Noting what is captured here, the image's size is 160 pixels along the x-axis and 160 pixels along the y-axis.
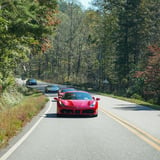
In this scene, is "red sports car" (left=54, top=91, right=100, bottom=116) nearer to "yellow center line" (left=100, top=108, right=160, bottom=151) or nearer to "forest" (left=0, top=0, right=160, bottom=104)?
"forest" (left=0, top=0, right=160, bottom=104)

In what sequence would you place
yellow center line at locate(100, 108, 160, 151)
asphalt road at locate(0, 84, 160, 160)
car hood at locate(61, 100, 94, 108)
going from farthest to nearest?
car hood at locate(61, 100, 94, 108)
yellow center line at locate(100, 108, 160, 151)
asphalt road at locate(0, 84, 160, 160)

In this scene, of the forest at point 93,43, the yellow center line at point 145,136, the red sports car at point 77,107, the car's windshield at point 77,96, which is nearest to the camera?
the yellow center line at point 145,136

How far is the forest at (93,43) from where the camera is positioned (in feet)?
64.3

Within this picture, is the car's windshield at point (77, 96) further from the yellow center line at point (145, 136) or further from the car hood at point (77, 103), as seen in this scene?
the yellow center line at point (145, 136)

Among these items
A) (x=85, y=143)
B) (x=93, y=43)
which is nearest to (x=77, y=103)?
(x=85, y=143)

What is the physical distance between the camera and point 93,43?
9538 cm

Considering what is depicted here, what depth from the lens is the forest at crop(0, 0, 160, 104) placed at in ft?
64.3

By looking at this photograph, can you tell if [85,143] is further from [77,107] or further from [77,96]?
[77,96]

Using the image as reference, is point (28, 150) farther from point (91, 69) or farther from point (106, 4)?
point (91, 69)

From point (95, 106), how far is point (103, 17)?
6739 centimetres

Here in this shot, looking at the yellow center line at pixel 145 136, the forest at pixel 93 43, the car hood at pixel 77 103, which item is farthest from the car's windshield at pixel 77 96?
the yellow center line at pixel 145 136

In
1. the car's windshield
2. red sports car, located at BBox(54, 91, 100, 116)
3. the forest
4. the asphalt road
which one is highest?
the forest

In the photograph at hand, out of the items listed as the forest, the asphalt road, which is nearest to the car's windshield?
the forest

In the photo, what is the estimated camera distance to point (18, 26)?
18453 millimetres
